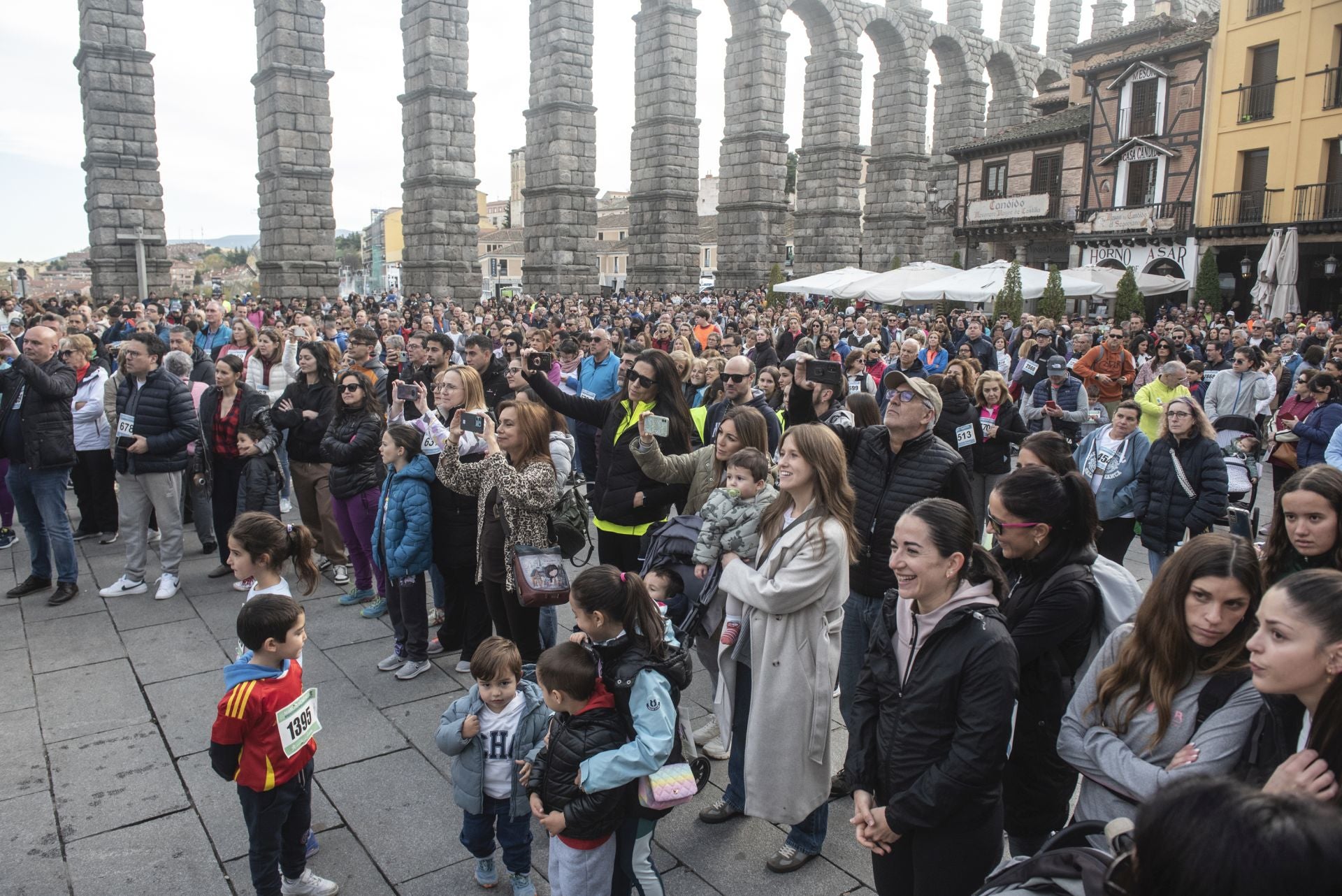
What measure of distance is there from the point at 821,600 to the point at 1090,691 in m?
1.08

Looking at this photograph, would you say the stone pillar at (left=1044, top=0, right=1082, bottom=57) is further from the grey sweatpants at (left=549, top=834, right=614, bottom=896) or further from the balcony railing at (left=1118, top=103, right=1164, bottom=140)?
the grey sweatpants at (left=549, top=834, right=614, bottom=896)

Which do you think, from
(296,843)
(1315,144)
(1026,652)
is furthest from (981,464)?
(1315,144)

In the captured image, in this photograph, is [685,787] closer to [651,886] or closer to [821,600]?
[651,886]

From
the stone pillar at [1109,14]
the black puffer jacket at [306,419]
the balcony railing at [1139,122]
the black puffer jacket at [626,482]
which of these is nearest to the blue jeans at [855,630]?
the black puffer jacket at [626,482]

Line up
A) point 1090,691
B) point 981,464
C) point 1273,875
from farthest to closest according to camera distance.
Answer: point 981,464 → point 1090,691 → point 1273,875

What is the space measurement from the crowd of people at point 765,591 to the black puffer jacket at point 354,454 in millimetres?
24

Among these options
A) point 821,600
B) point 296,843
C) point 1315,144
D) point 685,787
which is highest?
point 1315,144

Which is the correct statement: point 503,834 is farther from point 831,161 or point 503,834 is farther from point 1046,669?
point 831,161

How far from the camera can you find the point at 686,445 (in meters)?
5.10

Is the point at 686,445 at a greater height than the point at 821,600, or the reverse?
the point at 686,445

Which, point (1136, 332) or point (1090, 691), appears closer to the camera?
point (1090, 691)

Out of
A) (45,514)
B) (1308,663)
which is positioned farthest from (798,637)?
(45,514)

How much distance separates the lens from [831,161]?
31234 mm

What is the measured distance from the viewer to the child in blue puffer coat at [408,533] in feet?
16.7
